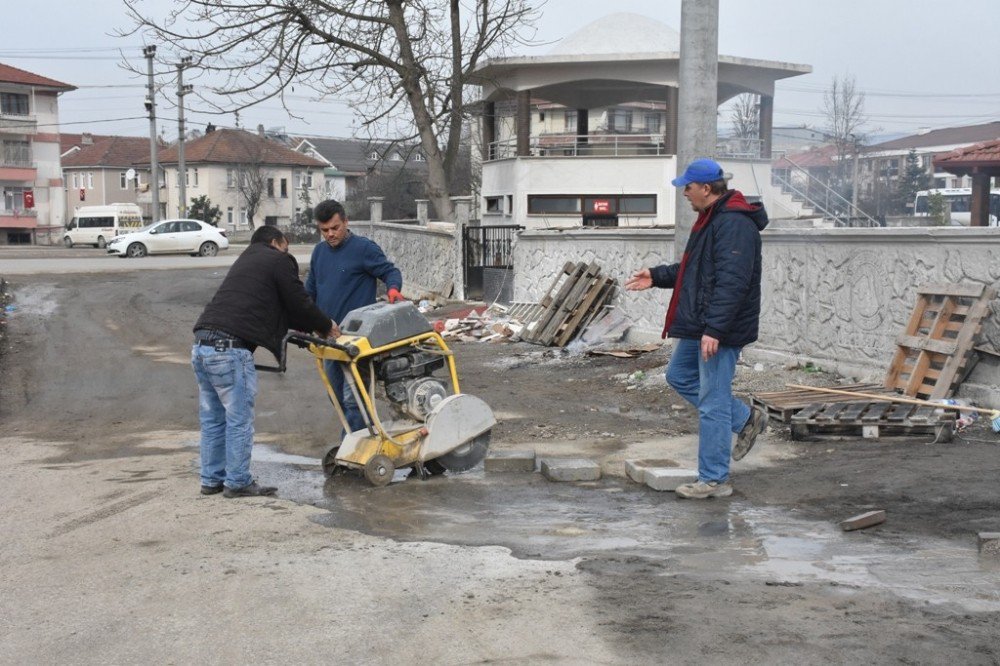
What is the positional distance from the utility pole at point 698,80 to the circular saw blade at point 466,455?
168 inches

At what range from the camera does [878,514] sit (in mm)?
5816

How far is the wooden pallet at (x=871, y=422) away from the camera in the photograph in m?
8.22

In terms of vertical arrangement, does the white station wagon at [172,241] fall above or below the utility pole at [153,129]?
below

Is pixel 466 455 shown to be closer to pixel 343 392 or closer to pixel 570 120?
pixel 343 392

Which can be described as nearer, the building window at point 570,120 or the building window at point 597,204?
the building window at point 597,204

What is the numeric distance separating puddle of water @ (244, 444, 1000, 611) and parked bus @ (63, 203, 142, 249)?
54872 millimetres

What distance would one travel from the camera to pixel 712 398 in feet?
21.7

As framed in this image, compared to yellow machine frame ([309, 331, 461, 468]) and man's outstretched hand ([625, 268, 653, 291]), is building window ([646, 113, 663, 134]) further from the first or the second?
yellow machine frame ([309, 331, 461, 468])

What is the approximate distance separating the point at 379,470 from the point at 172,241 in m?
37.8

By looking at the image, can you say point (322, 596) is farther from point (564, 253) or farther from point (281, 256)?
point (564, 253)

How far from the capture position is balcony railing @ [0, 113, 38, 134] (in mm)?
67688

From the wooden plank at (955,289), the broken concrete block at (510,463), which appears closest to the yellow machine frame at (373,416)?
the broken concrete block at (510,463)

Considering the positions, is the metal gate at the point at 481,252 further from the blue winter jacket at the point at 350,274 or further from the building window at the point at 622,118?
the building window at the point at 622,118

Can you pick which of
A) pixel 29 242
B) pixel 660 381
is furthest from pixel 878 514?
pixel 29 242
